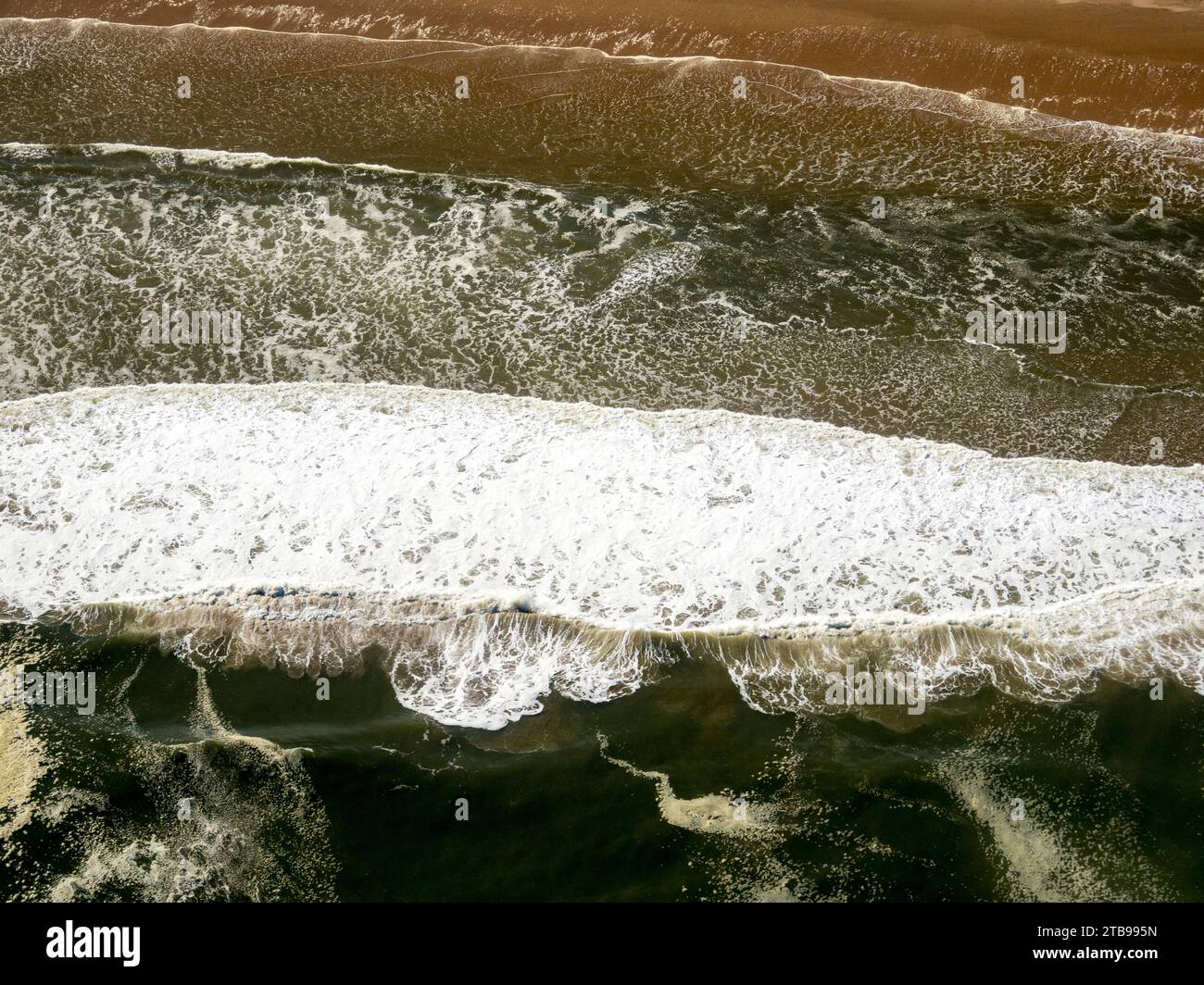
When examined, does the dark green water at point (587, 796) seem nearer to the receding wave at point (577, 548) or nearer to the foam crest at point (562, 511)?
the receding wave at point (577, 548)

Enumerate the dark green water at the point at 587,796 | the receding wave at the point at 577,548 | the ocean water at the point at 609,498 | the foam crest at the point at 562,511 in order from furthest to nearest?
the foam crest at the point at 562,511, the receding wave at the point at 577,548, the ocean water at the point at 609,498, the dark green water at the point at 587,796

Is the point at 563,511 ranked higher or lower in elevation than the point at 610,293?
lower

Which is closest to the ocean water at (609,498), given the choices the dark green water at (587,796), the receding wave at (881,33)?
the dark green water at (587,796)

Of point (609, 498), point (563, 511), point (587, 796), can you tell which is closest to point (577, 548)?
point (563, 511)

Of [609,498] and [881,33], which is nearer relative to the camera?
[609,498]

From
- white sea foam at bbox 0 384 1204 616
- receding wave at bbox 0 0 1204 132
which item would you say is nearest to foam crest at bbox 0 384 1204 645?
white sea foam at bbox 0 384 1204 616

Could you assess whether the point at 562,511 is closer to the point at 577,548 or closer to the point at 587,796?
the point at 577,548

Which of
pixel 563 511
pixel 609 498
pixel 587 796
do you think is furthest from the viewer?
pixel 609 498
